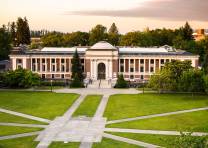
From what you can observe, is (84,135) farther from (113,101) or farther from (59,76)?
(59,76)

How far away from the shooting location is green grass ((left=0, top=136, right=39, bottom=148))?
36625mm

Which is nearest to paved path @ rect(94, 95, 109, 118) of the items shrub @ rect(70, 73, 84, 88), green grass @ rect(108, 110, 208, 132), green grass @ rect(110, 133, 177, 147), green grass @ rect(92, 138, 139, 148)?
green grass @ rect(108, 110, 208, 132)

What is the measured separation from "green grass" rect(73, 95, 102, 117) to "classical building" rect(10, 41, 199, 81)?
88.8 ft

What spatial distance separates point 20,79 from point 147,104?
26.0m

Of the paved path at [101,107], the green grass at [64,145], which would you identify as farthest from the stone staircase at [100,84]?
the green grass at [64,145]

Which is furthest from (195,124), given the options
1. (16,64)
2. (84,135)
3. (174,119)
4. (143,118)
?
(16,64)

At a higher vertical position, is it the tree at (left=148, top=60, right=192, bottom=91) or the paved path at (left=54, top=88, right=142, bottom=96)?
the tree at (left=148, top=60, right=192, bottom=91)

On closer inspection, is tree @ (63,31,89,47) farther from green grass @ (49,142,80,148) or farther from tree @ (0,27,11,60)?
green grass @ (49,142,80,148)

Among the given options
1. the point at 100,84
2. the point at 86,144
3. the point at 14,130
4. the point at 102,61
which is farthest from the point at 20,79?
the point at 86,144

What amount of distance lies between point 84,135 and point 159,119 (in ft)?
38.1

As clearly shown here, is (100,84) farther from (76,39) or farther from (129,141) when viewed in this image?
(76,39)

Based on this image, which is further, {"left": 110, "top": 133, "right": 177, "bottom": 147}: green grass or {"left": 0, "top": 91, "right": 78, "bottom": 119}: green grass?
{"left": 0, "top": 91, "right": 78, "bottom": 119}: green grass

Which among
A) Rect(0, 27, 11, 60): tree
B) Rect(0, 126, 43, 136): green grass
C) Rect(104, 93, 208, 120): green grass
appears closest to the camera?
Rect(0, 126, 43, 136): green grass

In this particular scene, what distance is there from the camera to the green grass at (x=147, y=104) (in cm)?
5322
